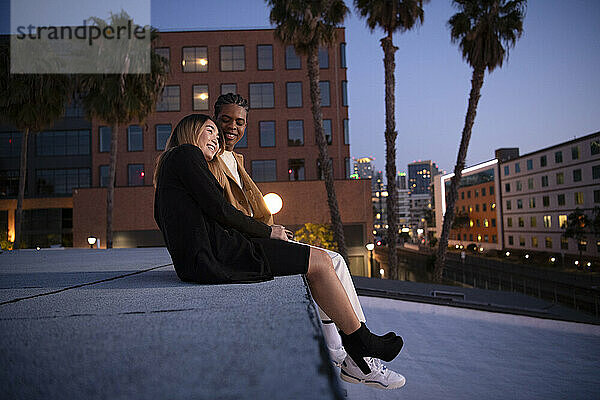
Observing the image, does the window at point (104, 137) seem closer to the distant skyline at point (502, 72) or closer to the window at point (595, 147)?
the distant skyline at point (502, 72)

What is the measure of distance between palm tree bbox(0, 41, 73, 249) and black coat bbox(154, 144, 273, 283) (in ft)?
56.6

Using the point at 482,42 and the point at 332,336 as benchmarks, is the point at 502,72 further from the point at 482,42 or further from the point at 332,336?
the point at 332,336

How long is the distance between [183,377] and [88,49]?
62.8 ft


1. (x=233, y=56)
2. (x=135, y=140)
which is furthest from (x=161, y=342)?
(x=233, y=56)

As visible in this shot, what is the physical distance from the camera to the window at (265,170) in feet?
85.3

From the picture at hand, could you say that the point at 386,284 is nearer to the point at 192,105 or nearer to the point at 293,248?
the point at 293,248

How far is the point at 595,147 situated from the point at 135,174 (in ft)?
156

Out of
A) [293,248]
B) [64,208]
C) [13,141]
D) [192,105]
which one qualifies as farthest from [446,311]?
[13,141]

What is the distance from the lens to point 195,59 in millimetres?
26406

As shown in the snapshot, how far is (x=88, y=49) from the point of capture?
16531 millimetres

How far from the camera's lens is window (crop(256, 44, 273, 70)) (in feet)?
87.2

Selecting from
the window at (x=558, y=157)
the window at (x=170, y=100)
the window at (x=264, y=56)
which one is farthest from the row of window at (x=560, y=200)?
the window at (x=170, y=100)

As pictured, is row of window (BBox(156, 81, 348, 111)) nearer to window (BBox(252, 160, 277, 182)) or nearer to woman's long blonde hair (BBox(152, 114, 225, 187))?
window (BBox(252, 160, 277, 182))

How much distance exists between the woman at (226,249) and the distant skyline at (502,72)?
14471mm
